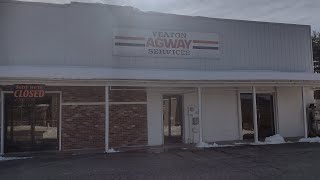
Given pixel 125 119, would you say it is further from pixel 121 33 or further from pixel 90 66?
pixel 121 33

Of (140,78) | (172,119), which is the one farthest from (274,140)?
(140,78)

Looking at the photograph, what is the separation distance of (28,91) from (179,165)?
20.2 feet

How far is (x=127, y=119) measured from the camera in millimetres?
16828

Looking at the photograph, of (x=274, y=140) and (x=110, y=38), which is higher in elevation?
(x=110, y=38)

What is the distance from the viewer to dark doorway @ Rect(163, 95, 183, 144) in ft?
57.9

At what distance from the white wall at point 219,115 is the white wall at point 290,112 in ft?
8.24

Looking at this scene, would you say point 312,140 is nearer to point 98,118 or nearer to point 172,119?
point 172,119

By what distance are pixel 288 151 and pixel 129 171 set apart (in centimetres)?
676

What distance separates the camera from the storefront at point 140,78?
51.0 ft

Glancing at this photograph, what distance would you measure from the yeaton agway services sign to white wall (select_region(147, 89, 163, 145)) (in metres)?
1.93

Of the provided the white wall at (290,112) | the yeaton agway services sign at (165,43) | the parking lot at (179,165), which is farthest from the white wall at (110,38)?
the parking lot at (179,165)

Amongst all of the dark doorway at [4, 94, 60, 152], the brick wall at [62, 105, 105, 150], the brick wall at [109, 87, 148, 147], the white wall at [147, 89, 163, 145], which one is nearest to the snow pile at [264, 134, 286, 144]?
the white wall at [147, 89, 163, 145]

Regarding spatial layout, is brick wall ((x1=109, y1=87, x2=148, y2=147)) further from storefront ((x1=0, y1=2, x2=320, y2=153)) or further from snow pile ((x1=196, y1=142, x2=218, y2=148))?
snow pile ((x1=196, y1=142, x2=218, y2=148))

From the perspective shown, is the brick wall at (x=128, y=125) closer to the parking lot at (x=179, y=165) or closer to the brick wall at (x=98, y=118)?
the brick wall at (x=98, y=118)
